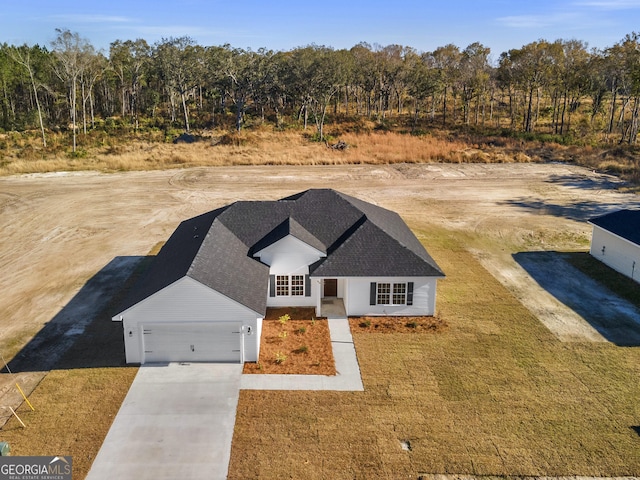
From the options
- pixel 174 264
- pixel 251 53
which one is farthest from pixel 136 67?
Result: pixel 174 264

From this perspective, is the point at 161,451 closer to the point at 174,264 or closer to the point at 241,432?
the point at 241,432

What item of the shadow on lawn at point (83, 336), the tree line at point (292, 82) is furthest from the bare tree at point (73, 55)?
the shadow on lawn at point (83, 336)

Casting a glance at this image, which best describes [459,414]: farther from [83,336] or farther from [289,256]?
[83,336]

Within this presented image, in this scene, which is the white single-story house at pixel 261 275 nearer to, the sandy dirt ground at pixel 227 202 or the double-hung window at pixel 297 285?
the double-hung window at pixel 297 285

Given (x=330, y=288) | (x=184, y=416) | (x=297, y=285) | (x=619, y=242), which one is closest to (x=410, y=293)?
(x=330, y=288)

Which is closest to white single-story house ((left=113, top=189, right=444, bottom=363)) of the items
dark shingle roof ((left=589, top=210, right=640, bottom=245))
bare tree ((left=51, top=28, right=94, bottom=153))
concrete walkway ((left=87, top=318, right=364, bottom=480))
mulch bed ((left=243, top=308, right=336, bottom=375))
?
mulch bed ((left=243, top=308, right=336, bottom=375))

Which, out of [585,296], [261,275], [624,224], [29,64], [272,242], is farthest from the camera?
[29,64]
